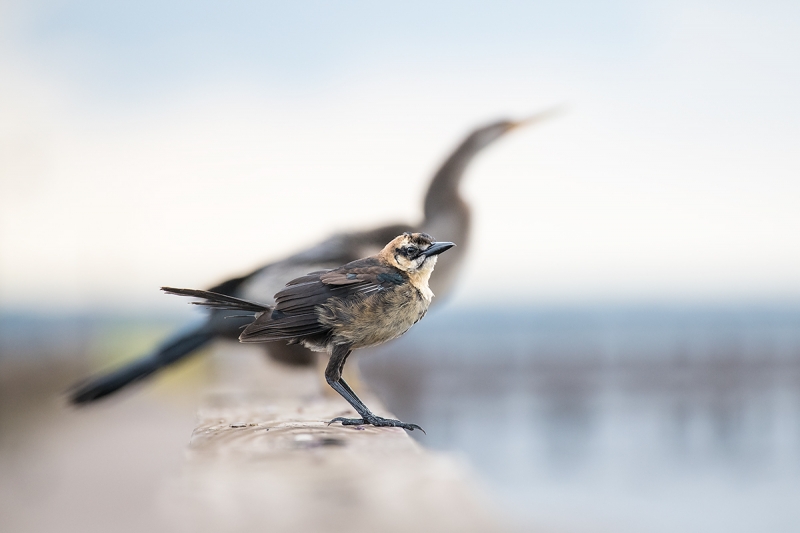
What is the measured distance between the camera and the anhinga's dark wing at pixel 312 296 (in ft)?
7.03

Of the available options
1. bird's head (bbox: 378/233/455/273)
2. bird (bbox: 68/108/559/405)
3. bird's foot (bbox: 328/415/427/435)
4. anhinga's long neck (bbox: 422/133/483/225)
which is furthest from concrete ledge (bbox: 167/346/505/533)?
anhinga's long neck (bbox: 422/133/483/225)

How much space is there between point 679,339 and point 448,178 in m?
20.3

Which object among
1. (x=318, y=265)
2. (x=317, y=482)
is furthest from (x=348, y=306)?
(x=318, y=265)

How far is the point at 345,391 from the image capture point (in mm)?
2355

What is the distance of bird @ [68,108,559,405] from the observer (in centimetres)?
337

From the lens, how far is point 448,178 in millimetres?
4707

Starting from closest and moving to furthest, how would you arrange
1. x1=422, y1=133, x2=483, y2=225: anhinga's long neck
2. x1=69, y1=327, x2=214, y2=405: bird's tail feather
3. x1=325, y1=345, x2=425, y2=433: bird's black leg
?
x1=325, y1=345, x2=425, y2=433: bird's black leg, x1=69, y1=327, x2=214, y2=405: bird's tail feather, x1=422, y1=133, x2=483, y2=225: anhinga's long neck

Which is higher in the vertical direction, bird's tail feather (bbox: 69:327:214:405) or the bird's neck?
the bird's neck

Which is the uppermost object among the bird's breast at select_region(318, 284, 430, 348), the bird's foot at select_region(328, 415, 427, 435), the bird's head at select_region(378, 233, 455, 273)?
the bird's head at select_region(378, 233, 455, 273)

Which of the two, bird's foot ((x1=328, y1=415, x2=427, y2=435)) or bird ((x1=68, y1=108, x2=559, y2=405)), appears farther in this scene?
bird ((x1=68, y1=108, x2=559, y2=405))

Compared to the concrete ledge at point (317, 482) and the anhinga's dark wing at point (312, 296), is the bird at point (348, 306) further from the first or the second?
the concrete ledge at point (317, 482)

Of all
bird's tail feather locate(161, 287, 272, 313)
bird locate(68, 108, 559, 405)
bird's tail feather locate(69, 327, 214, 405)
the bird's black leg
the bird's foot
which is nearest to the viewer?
bird's tail feather locate(161, 287, 272, 313)

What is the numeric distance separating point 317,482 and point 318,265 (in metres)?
2.31

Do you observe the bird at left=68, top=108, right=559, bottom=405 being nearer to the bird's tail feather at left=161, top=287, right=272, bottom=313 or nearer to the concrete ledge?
the bird's tail feather at left=161, top=287, right=272, bottom=313
